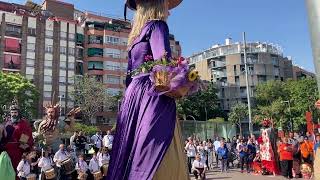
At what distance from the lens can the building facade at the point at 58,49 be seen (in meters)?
61.1

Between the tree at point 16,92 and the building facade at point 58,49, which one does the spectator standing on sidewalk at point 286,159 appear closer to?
the tree at point 16,92

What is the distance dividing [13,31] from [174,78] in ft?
203

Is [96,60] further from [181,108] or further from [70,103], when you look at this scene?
[181,108]

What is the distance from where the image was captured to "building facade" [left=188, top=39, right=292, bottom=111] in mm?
89125

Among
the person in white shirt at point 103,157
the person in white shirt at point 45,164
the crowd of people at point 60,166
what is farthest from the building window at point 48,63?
the person in white shirt at point 45,164

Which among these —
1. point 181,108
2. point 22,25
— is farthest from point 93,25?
point 181,108

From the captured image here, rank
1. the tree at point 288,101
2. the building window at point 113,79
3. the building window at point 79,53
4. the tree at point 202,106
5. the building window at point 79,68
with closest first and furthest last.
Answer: the tree at point 288,101 < the tree at point 202,106 < the building window at point 79,68 < the building window at point 79,53 < the building window at point 113,79

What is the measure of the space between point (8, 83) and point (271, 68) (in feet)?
195

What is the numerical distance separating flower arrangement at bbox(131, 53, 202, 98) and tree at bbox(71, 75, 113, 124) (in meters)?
55.2

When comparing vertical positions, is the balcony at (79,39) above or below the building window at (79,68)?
above

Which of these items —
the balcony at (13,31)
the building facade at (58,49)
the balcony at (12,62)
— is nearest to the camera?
the balcony at (12,62)

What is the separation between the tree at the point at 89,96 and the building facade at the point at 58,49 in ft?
10.9

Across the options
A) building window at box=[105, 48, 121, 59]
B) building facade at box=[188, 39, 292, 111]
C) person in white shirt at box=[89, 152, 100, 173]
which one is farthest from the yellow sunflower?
building facade at box=[188, 39, 292, 111]

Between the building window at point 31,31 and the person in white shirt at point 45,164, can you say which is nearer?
the person in white shirt at point 45,164
